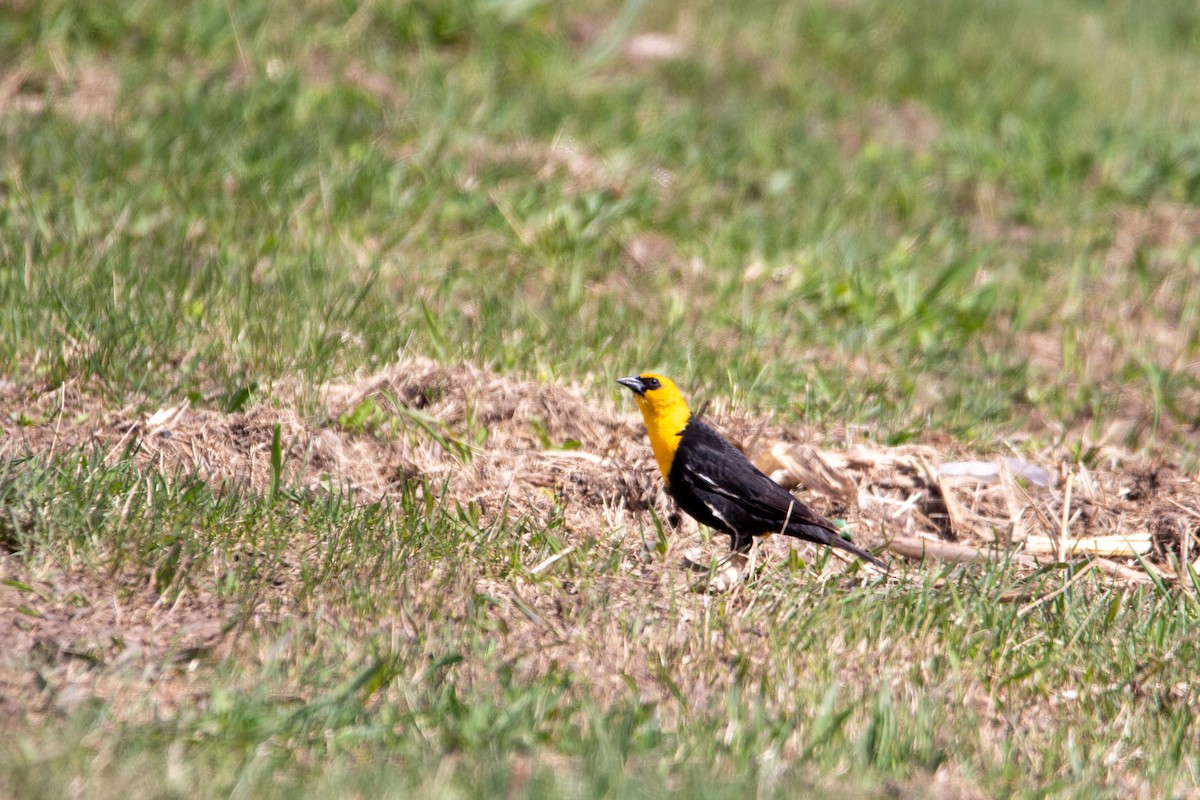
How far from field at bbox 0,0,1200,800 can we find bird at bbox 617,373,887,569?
0.17 m

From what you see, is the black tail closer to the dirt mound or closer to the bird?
the bird

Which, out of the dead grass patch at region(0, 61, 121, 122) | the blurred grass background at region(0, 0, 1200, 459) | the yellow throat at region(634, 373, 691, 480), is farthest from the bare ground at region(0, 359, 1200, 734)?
the dead grass patch at region(0, 61, 121, 122)

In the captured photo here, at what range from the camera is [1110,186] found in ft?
32.1

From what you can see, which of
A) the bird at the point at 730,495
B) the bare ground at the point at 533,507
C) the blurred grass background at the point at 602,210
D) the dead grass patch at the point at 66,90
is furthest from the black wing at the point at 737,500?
the dead grass patch at the point at 66,90

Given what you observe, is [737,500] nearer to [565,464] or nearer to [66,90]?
[565,464]

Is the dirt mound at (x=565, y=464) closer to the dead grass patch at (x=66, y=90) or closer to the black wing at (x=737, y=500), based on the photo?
the black wing at (x=737, y=500)

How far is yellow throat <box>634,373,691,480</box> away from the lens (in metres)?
5.42

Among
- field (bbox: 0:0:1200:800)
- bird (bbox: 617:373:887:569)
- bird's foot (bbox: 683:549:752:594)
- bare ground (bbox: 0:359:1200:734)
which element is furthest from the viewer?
bird (bbox: 617:373:887:569)

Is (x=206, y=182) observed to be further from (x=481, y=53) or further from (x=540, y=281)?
(x=481, y=53)

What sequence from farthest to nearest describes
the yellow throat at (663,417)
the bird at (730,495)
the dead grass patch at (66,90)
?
the dead grass patch at (66,90) → the yellow throat at (663,417) → the bird at (730,495)

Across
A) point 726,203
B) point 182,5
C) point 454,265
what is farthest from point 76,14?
point 726,203

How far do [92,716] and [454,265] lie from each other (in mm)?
4306

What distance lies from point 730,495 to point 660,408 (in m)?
0.56

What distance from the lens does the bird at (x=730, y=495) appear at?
17.1 feet
